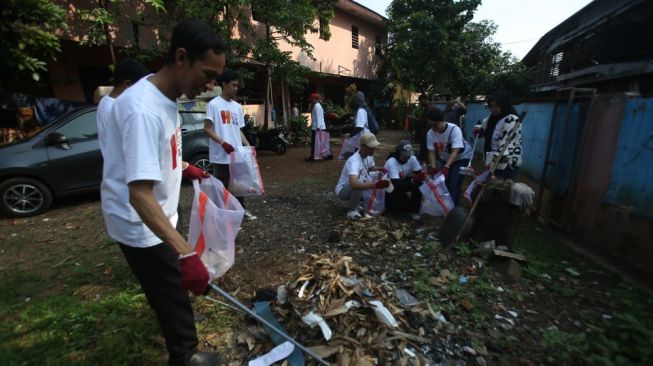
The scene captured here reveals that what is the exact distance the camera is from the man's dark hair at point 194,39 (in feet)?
4.69

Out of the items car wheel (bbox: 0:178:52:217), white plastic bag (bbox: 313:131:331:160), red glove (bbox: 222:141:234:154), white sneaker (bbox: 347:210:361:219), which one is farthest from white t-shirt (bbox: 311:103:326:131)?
car wheel (bbox: 0:178:52:217)

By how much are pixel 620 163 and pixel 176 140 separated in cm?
427

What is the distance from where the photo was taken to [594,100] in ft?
12.3

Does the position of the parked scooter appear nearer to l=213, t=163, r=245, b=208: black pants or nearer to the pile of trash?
l=213, t=163, r=245, b=208: black pants

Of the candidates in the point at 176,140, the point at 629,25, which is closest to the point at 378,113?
the point at 629,25

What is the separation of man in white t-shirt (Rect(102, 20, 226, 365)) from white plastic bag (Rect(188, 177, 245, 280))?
34cm

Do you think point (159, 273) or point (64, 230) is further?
point (64, 230)

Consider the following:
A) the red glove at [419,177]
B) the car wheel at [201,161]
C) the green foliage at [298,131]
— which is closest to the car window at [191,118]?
the car wheel at [201,161]

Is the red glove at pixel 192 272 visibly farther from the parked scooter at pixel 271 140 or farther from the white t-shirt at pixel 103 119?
the parked scooter at pixel 271 140

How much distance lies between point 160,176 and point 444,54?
17126mm

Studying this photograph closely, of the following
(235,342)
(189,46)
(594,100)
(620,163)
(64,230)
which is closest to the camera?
(189,46)

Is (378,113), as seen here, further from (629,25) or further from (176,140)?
(176,140)

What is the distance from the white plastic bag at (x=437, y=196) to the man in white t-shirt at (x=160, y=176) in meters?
3.10

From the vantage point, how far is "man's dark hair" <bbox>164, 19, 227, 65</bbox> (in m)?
1.43
